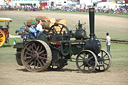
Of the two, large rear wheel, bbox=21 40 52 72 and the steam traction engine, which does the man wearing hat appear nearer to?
the steam traction engine

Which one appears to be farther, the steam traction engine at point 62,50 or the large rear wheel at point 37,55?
the large rear wheel at point 37,55

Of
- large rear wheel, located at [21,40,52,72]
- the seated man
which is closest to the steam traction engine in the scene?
large rear wheel, located at [21,40,52,72]

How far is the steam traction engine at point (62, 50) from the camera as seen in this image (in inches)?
426

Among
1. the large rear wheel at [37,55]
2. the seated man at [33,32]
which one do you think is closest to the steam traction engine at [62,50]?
the large rear wheel at [37,55]

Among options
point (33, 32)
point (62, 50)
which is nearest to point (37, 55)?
point (62, 50)

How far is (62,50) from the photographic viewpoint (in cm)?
1144

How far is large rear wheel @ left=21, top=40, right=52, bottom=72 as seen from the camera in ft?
36.9

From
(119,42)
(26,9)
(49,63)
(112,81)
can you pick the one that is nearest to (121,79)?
(112,81)

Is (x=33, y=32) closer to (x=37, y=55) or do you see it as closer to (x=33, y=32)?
(x=33, y=32)

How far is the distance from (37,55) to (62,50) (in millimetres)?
897

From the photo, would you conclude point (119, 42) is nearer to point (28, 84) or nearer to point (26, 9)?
point (28, 84)

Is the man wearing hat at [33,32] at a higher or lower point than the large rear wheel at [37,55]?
higher

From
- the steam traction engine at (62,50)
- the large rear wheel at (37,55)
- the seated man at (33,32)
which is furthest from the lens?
the seated man at (33,32)

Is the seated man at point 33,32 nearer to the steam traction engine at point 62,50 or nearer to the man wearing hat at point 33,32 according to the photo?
the man wearing hat at point 33,32
